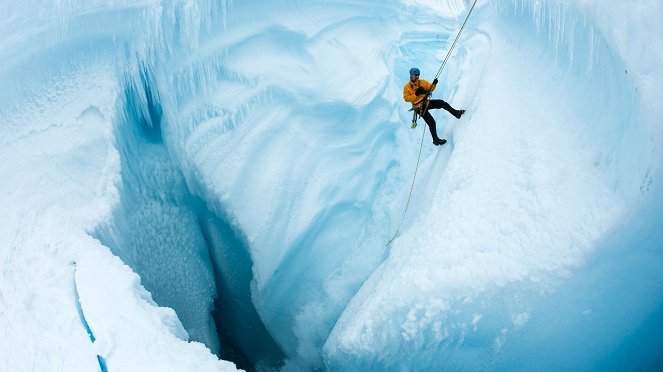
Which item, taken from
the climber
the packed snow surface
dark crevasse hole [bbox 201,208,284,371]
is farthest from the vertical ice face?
dark crevasse hole [bbox 201,208,284,371]

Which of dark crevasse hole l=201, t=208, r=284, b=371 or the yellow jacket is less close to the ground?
the yellow jacket

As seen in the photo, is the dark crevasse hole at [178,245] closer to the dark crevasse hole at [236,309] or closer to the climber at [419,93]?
the dark crevasse hole at [236,309]

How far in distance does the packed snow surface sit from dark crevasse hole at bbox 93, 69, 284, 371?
0.9 inches

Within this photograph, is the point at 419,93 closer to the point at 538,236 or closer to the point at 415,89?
the point at 415,89

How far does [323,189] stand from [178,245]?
149 centimetres

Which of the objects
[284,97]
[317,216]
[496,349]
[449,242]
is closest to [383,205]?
[317,216]

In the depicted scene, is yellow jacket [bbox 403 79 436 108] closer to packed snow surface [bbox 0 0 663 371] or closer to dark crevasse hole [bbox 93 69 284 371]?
packed snow surface [bbox 0 0 663 371]

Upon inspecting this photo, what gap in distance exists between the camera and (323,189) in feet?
15.4

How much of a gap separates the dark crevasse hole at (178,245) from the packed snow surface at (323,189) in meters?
0.02

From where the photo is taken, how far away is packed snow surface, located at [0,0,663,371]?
2.74m

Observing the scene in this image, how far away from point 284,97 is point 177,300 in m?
2.19

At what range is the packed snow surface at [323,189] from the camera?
2736mm

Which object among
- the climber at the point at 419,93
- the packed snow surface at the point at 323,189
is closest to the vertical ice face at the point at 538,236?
the packed snow surface at the point at 323,189

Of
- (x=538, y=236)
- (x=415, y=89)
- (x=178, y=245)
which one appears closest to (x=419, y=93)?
(x=415, y=89)
